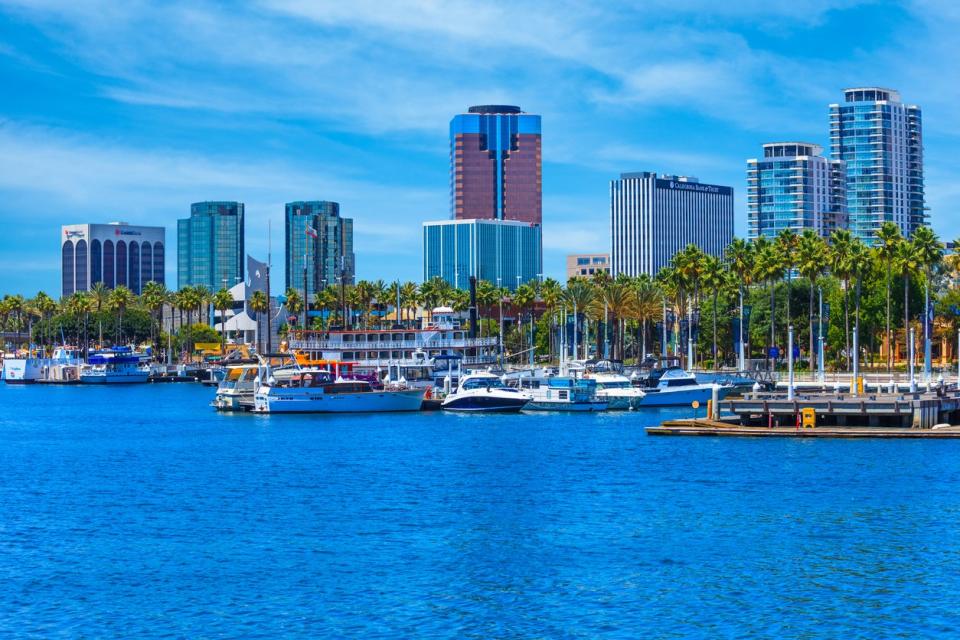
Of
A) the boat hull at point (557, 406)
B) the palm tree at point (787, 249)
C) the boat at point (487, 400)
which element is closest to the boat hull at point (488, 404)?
the boat at point (487, 400)

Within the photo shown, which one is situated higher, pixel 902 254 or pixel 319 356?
pixel 902 254

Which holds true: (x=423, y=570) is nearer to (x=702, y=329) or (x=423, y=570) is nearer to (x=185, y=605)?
(x=185, y=605)

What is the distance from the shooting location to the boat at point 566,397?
399ft

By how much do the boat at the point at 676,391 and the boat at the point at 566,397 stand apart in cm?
676

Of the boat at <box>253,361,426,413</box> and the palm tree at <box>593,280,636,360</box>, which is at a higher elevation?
the palm tree at <box>593,280,636,360</box>

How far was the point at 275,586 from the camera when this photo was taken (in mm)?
48188

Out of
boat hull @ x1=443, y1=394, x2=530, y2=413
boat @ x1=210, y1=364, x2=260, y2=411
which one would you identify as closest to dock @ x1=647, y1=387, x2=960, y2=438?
boat hull @ x1=443, y1=394, x2=530, y2=413

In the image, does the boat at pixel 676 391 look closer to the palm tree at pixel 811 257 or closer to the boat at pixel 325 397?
the boat at pixel 325 397

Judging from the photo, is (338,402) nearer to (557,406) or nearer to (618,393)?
(557,406)

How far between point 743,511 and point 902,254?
307 ft

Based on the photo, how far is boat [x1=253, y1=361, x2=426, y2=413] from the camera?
12194 cm

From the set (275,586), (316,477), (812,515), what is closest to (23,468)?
(316,477)

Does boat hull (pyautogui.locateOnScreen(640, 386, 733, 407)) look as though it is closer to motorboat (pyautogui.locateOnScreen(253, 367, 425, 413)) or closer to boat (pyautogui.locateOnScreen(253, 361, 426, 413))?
boat (pyautogui.locateOnScreen(253, 361, 426, 413))

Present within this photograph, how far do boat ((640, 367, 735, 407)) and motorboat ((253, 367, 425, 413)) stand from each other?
21.3m
